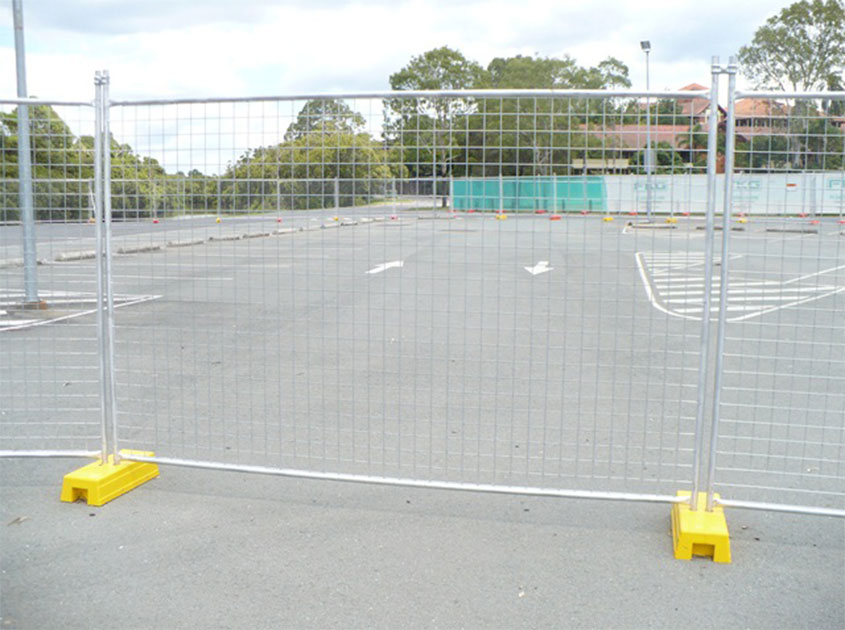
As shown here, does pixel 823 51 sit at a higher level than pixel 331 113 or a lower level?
higher

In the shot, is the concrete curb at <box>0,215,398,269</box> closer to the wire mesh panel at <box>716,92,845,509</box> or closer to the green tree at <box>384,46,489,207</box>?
the green tree at <box>384,46,489,207</box>

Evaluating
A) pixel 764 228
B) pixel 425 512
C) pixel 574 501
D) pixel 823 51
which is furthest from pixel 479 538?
pixel 823 51

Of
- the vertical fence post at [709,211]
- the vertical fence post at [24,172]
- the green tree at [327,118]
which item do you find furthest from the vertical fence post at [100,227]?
the vertical fence post at [709,211]

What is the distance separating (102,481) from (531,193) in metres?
3.00

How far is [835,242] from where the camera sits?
5.02 meters

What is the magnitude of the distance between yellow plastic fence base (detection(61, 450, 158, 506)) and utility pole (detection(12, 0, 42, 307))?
172cm

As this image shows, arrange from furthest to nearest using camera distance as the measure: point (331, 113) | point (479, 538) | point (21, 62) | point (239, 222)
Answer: point (21, 62) → point (239, 222) → point (331, 113) → point (479, 538)

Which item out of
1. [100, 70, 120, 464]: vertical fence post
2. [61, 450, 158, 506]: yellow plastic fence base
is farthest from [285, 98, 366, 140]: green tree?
[61, 450, 158, 506]: yellow plastic fence base

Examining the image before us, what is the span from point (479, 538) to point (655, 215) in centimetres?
200

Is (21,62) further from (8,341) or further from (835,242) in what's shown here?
(835,242)

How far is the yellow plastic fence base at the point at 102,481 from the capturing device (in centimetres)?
476

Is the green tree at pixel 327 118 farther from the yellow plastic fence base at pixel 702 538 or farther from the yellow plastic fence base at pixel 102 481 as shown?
the yellow plastic fence base at pixel 702 538

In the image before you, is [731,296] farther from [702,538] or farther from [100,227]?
[100,227]

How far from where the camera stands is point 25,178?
234 inches
